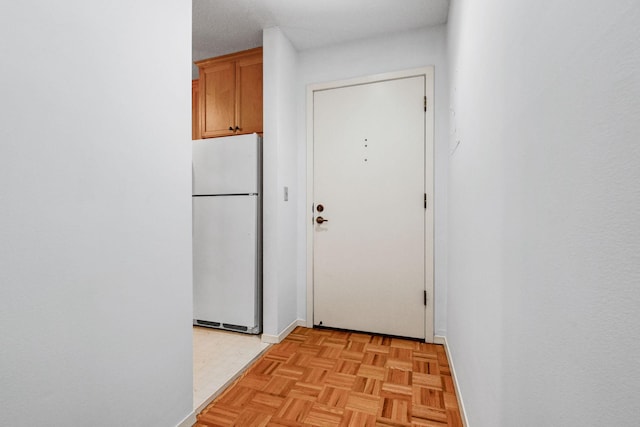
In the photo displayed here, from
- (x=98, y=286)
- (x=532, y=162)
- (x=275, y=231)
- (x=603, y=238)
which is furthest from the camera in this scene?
(x=275, y=231)

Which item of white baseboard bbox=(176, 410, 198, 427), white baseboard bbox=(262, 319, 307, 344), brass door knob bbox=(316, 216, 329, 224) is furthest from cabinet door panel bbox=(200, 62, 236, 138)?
white baseboard bbox=(176, 410, 198, 427)

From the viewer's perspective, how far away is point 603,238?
0.40 m

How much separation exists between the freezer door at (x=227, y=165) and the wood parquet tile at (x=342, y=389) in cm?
130

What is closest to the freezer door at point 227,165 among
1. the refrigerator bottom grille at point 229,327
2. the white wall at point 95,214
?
the white wall at point 95,214

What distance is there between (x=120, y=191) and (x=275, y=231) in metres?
1.33

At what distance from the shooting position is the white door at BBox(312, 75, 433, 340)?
2402mm

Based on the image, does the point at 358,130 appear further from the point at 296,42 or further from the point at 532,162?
the point at 532,162

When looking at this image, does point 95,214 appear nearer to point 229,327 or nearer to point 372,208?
point 229,327

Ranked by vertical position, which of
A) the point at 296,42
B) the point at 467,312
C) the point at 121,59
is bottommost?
the point at 467,312

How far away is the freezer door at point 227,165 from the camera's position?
2.41 m

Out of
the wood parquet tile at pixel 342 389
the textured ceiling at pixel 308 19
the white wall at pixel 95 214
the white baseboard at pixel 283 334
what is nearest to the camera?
the white wall at pixel 95 214

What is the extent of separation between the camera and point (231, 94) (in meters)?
2.72

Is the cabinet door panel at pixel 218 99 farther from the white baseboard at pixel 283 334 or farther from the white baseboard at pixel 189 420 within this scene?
the white baseboard at pixel 189 420

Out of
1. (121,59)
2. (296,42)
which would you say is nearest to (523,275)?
(121,59)
